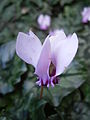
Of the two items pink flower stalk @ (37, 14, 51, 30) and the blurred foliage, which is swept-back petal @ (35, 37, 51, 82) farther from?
pink flower stalk @ (37, 14, 51, 30)

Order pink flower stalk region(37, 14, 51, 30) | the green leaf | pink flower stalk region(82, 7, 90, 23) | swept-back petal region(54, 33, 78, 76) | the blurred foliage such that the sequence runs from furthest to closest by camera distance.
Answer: pink flower stalk region(37, 14, 51, 30) → pink flower stalk region(82, 7, 90, 23) → the green leaf → the blurred foliage → swept-back petal region(54, 33, 78, 76)

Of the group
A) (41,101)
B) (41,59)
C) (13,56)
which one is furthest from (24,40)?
(13,56)

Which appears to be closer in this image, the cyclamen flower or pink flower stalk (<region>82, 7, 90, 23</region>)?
the cyclamen flower

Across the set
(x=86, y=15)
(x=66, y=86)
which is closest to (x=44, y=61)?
(x=66, y=86)

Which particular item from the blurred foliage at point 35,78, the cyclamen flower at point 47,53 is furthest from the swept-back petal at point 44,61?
the blurred foliage at point 35,78

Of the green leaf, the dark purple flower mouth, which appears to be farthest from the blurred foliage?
the dark purple flower mouth

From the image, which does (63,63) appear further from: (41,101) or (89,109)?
(89,109)
